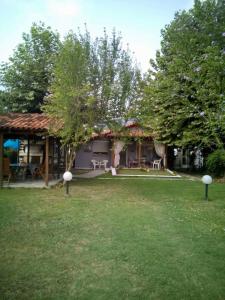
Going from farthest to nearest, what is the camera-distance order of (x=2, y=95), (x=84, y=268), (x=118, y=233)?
(x=2, y=95) < (x=118, y=233) < (x=84, y=268)

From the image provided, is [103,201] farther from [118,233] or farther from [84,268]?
[84,268]

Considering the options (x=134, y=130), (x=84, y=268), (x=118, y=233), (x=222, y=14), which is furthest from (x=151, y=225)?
(x=134, y=130)

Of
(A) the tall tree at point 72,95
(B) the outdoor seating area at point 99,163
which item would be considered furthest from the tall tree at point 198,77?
(B) the outdoor seating area at point 99,163

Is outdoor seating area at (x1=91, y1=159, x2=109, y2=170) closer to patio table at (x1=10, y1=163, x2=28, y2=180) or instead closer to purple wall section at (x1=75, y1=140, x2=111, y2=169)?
purple wall section at (x1=75, y1=140, x2=111, y2=169)

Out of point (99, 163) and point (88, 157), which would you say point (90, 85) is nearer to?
point (99, 163)

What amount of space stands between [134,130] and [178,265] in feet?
58.9

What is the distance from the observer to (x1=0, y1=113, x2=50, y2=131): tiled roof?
1184 centimetres

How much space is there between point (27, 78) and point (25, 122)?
11.1 metres

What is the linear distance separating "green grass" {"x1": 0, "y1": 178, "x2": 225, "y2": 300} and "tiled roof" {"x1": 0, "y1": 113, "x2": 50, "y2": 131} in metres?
3.27

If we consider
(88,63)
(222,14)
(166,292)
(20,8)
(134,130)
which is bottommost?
(166,292)

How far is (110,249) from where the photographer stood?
520cm

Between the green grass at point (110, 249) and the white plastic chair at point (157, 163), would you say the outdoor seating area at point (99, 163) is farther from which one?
the green grass at point (110, 249)

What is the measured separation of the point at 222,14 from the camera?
14.5 m

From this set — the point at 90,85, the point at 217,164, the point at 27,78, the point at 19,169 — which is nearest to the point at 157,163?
the point at 217,164
